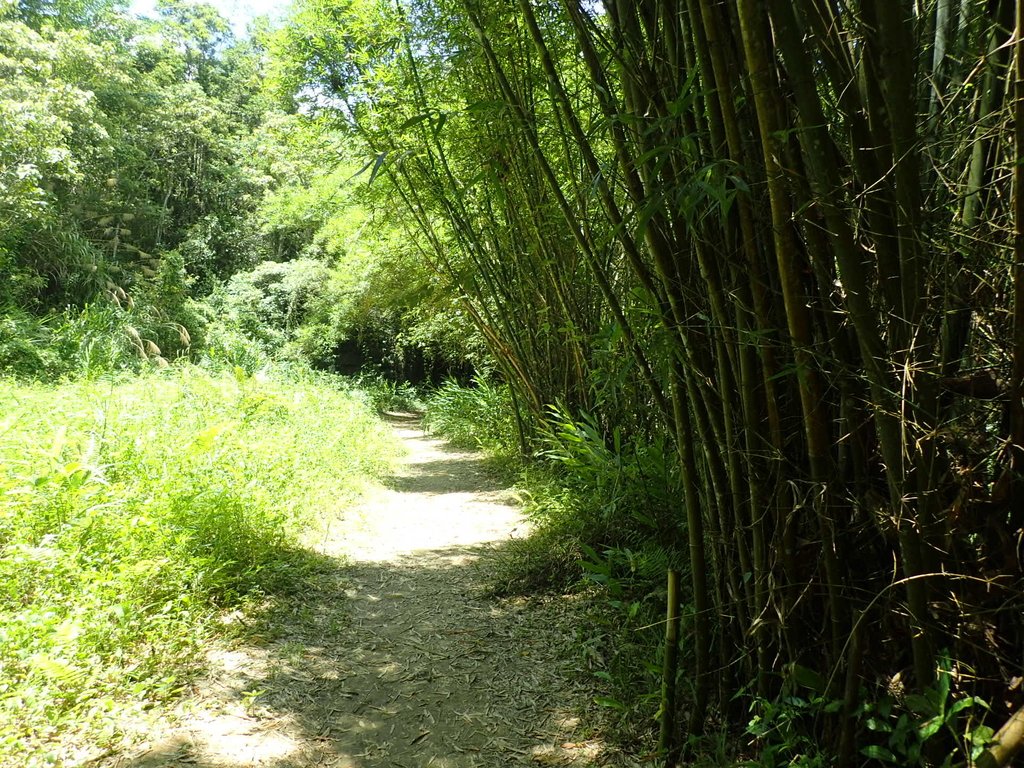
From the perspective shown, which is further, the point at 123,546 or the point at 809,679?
the point at 123,546

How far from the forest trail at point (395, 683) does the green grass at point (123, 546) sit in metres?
0.20

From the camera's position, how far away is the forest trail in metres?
1.84

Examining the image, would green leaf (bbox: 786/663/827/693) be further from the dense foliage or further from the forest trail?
the forest trail

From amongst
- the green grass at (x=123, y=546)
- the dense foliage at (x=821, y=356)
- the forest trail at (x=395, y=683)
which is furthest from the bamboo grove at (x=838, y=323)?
the green grass at (x=123, y=546)

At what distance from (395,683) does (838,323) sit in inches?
73.8

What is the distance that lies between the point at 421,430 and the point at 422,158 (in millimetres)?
6373

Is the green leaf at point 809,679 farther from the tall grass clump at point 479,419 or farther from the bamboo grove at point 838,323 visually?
the tall grass clump at point 479,419

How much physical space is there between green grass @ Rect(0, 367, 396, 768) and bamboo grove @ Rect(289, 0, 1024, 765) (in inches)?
67.2

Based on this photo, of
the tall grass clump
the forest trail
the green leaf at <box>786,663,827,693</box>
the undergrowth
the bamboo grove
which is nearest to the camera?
the bamboo grove

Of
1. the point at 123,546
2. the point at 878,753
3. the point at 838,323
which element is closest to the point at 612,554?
the point at 878,753

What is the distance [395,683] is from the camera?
2.26 meters

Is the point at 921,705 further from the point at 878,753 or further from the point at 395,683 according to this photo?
the point at 395,683

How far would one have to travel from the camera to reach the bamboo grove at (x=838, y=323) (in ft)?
3.67

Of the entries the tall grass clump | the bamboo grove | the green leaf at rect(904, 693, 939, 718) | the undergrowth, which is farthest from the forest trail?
the tall grass clump
